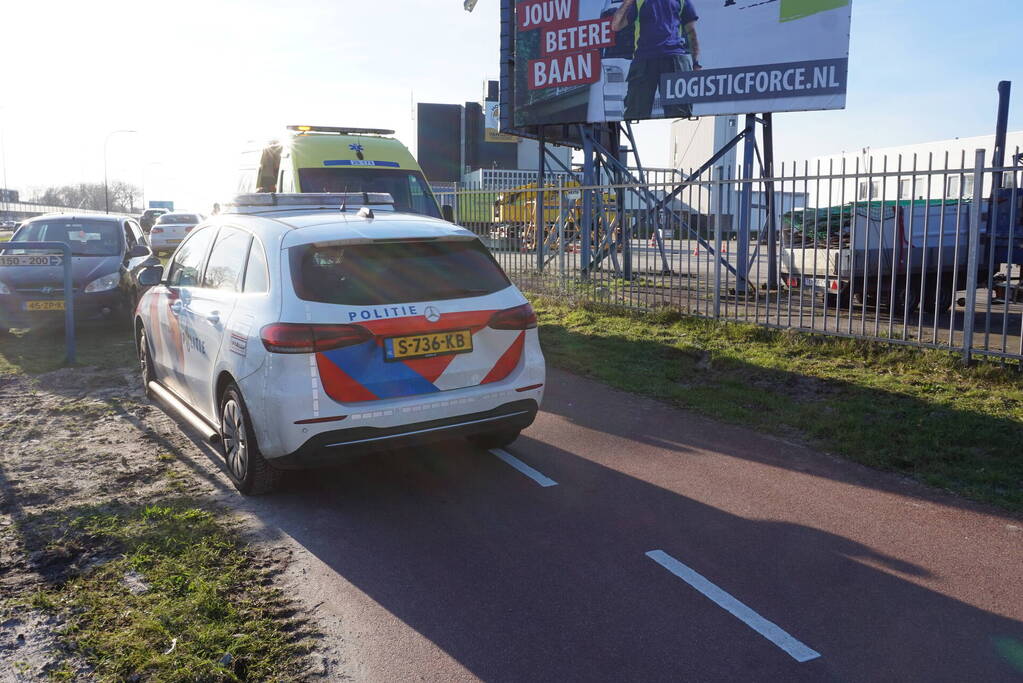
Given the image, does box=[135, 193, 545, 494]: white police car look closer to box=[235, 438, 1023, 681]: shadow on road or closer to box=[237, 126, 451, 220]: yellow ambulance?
box=[235, 438, 1023, 681]: shadow on road

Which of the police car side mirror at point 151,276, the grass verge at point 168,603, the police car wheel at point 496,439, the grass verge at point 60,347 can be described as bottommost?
the grass verge at point 168,603

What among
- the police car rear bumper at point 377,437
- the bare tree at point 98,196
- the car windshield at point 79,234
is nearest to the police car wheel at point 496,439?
the police car rear bumper at point 377,437

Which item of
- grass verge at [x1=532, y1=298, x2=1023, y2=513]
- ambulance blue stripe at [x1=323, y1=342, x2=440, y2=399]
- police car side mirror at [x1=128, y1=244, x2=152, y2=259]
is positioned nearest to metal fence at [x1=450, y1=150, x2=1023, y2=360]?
grass verge at [x1=532, y1=298, x2=1023, y2=513]

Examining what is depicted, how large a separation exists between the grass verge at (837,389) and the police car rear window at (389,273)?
299 centimetres

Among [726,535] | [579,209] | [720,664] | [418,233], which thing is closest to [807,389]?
[726,535]

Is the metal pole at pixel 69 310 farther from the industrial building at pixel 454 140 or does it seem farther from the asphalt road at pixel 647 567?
the industrial building at pixel 454 140

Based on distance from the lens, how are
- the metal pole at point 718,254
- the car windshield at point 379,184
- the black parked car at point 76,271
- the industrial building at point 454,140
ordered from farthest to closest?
the industrial building at point 454,140 < the car windshield at point 379,184 < the black parked car at point 76,271 < the metal pole at point 718,254

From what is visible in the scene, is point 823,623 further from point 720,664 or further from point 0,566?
point 0,566

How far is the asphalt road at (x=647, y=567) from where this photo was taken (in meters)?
3.42

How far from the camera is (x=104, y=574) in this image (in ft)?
13.7

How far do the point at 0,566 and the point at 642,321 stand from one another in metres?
8.88

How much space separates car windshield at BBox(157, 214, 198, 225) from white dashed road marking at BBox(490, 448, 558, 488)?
85.9ft

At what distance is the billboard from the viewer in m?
13.2

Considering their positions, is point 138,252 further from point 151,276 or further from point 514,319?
point 514,319
